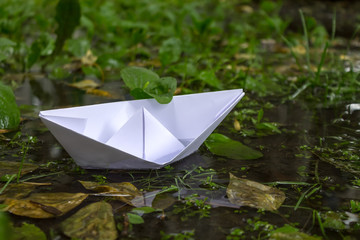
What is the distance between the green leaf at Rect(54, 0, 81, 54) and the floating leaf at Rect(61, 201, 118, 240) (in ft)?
4.57

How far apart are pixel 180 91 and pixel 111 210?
1.11 meters

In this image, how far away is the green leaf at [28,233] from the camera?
0.89m

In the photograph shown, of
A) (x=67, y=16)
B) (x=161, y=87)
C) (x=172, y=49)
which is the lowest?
(x=161, y=87)

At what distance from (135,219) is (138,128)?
31 cm

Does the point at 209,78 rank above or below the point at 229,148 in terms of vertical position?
above

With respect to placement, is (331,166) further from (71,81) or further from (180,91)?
(71,81)

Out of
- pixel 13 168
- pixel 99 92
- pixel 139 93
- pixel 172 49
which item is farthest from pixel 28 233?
pixel 172 49

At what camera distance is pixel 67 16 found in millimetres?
2191

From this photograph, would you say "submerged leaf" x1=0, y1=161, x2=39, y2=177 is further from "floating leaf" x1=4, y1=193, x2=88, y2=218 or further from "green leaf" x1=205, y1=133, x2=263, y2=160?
"green leaf" x1=205, y1=133, x2=263, y2=160

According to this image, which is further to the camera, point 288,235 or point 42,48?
point 42,48

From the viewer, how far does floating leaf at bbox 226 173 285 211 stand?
103 cm

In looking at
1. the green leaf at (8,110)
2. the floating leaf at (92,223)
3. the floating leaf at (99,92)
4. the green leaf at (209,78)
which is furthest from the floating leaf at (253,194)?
the floating leaf at (99,92)

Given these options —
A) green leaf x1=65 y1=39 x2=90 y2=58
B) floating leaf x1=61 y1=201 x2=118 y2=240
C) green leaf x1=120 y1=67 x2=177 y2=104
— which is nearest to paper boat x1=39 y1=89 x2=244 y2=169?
green leaf x1=120 y1=67 x2=177 y2=104

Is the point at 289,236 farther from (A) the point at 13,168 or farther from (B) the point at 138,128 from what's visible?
(A) the point at 13,168
